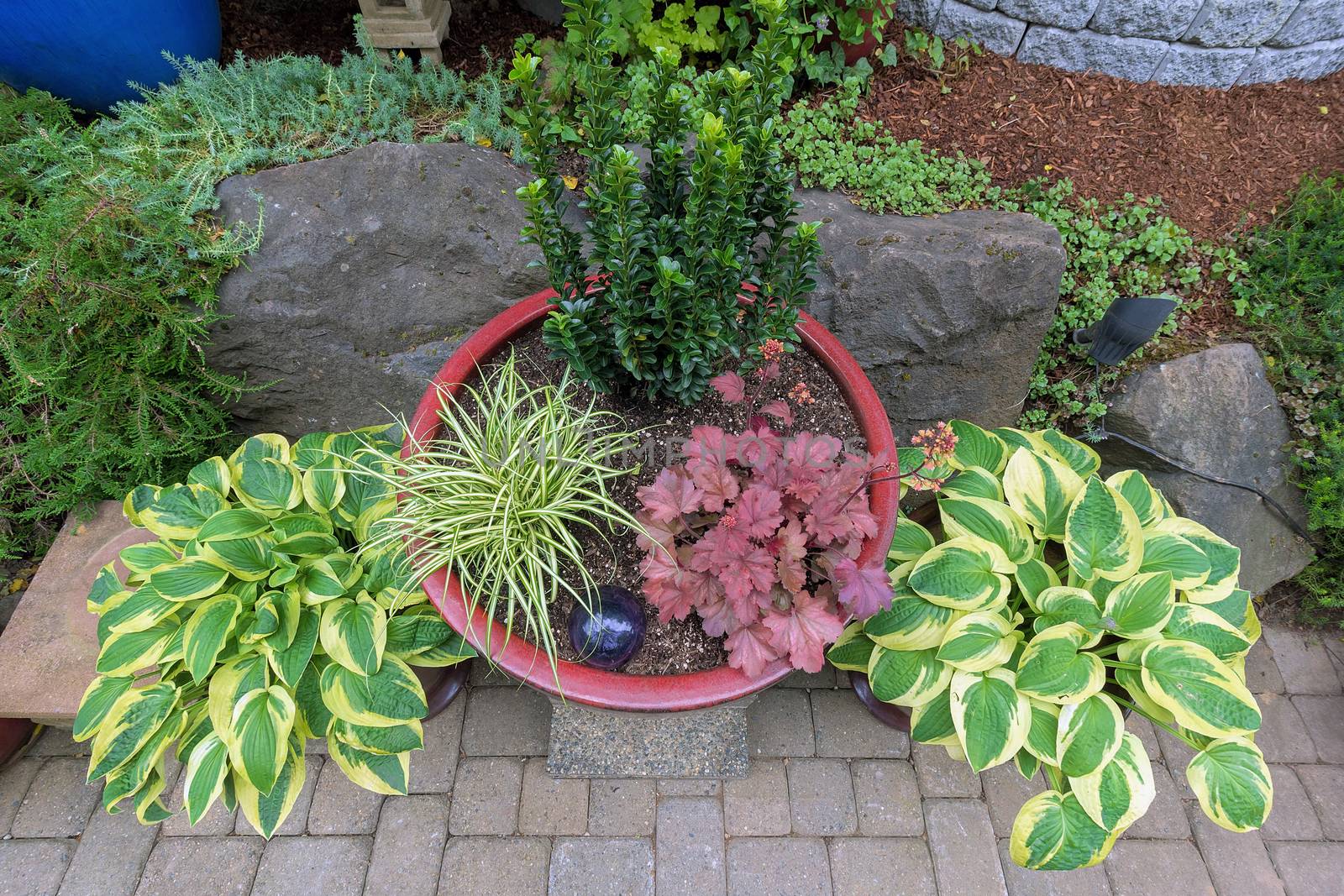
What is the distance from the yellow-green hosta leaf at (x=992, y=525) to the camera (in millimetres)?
2047

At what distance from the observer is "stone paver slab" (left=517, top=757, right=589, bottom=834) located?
7.47 ft

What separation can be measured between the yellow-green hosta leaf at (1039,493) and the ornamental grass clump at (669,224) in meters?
0.85

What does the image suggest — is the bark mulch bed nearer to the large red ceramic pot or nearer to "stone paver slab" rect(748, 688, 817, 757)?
the large red ceramic pot

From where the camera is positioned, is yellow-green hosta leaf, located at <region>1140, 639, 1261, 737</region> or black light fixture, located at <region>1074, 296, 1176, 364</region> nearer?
yellow-green hosta leaf, located at <region>1140, 639, 1261, 737</region>

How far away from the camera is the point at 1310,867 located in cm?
232

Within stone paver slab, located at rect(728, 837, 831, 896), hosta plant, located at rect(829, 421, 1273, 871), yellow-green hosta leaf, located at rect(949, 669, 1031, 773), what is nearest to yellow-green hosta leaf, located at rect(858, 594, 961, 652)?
hosta plant, located at rect(829, 421, 1273, 871)

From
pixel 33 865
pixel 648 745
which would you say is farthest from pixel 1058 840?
pixel 33 865

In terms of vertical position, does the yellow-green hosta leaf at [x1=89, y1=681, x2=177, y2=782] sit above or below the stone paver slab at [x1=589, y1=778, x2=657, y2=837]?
above

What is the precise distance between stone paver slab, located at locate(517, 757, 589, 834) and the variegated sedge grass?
31.5 inches

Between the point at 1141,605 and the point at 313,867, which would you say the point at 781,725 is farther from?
the point at 313,867

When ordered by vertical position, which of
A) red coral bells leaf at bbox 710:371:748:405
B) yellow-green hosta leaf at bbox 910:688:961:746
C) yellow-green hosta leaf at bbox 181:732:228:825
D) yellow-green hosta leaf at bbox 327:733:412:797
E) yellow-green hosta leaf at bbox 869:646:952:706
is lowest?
yellow-green hosta leaf at bbox 327:733:412:797

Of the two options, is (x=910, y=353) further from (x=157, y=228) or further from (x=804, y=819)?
(x=157, y=228)

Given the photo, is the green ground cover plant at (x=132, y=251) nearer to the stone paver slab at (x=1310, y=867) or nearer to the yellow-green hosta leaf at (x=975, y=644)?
the yellow-green hosta leaf at (x=975, y=644)

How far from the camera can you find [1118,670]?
1.98 m
